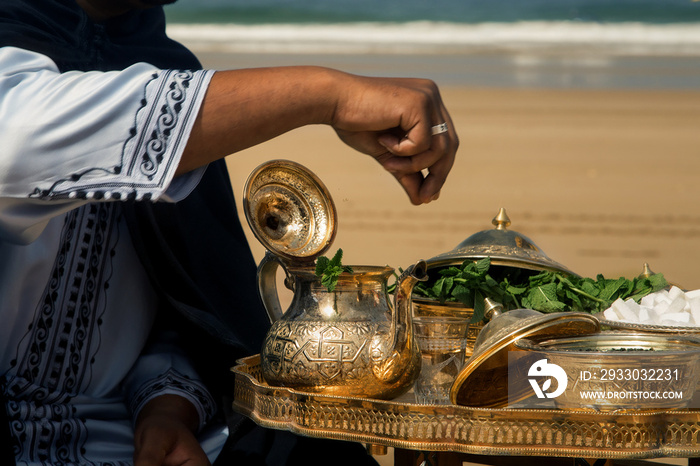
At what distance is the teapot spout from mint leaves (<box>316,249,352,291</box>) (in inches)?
4.1

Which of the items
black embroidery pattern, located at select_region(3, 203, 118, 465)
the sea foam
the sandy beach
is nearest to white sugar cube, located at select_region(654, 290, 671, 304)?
black embroidery pattern, located at select_region(3, 203, 118, 465)

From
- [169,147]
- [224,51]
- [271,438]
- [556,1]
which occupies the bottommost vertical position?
[271,438]

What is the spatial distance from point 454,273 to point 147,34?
0.93 m

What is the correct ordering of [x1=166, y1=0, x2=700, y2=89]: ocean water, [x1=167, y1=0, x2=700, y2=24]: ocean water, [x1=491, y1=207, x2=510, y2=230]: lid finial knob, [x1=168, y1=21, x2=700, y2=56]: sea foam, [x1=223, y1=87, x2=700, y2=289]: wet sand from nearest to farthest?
[x1=491, y1=207, x2=510, y2=230]: lid finial knob < [x1=223, y1=87, x2=700, y2=289]: wet sand < [x1=166, y1=0, x2=700, y2=89]: ocean water < [x1=168, y1=21, x2=700, y2=56]: sea foam < [x1=167, y1=0, x2=700, y2=24]: ocean water

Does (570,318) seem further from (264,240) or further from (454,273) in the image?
(264,240)

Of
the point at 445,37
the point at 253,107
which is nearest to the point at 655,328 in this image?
the point at 253,107

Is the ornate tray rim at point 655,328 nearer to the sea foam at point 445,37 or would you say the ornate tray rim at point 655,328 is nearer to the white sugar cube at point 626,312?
the white sugar cube at point 626,312

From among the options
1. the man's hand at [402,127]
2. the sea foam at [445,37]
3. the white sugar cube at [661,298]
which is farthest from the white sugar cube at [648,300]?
the sea foam at [445,37]

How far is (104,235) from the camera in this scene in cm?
162

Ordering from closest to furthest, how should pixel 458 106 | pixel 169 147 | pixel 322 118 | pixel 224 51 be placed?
1. pixel 169 147
2. pixel 322 118
3. pixel 458 106
4. pixel 224 51

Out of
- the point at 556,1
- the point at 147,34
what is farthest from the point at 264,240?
the point at 556,1

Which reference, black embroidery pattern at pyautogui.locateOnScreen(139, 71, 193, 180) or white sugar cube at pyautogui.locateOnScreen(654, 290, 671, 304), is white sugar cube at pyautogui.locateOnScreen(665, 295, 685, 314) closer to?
white sugar cube at pyautogui.locateOnScreen(654, 290, 671, 304)

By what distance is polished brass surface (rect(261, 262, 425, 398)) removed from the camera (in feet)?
4.24

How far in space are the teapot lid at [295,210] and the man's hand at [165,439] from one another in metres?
0.39
